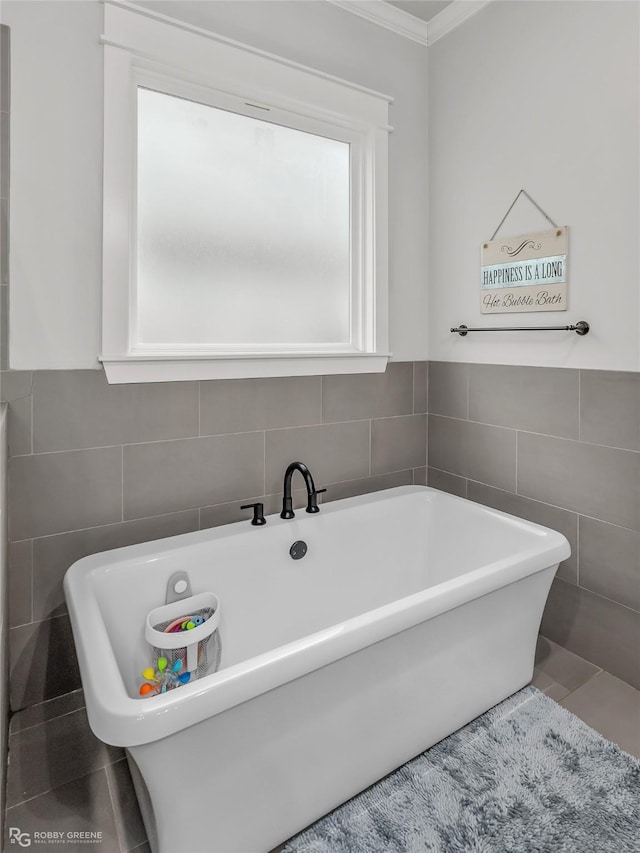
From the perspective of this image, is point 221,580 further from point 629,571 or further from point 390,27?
point 390,27

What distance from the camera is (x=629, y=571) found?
186 centimetres

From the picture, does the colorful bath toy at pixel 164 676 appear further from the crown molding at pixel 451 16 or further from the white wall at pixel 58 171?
the crown molding at pixel 451 16

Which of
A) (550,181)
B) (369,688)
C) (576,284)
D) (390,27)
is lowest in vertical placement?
(369,688)

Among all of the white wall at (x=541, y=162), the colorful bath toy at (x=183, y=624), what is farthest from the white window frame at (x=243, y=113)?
the colorful bath toy at (x=183, y=624)

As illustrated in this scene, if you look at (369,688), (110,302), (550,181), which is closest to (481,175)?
(550,181)

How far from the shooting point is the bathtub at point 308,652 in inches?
42.6

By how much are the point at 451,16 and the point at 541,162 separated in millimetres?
953

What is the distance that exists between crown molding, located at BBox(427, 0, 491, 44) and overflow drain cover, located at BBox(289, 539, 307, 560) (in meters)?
2.49

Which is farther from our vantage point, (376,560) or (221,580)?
(376,560)

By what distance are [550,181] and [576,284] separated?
1.46ft

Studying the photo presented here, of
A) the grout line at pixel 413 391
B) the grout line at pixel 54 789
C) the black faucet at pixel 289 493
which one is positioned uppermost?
the grout line at pixel 413 391

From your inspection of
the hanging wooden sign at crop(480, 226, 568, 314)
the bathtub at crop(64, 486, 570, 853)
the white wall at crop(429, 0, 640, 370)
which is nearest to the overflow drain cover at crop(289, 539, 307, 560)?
the bathtub at crop(64, 486, 570, 853)

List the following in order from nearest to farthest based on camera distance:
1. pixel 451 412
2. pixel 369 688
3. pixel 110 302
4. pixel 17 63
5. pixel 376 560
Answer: pixel 369 688
pixel 17 63
pixel 110 302
pixel 376 560
pixel 451 412

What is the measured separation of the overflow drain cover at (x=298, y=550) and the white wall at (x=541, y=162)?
3.96 feet
